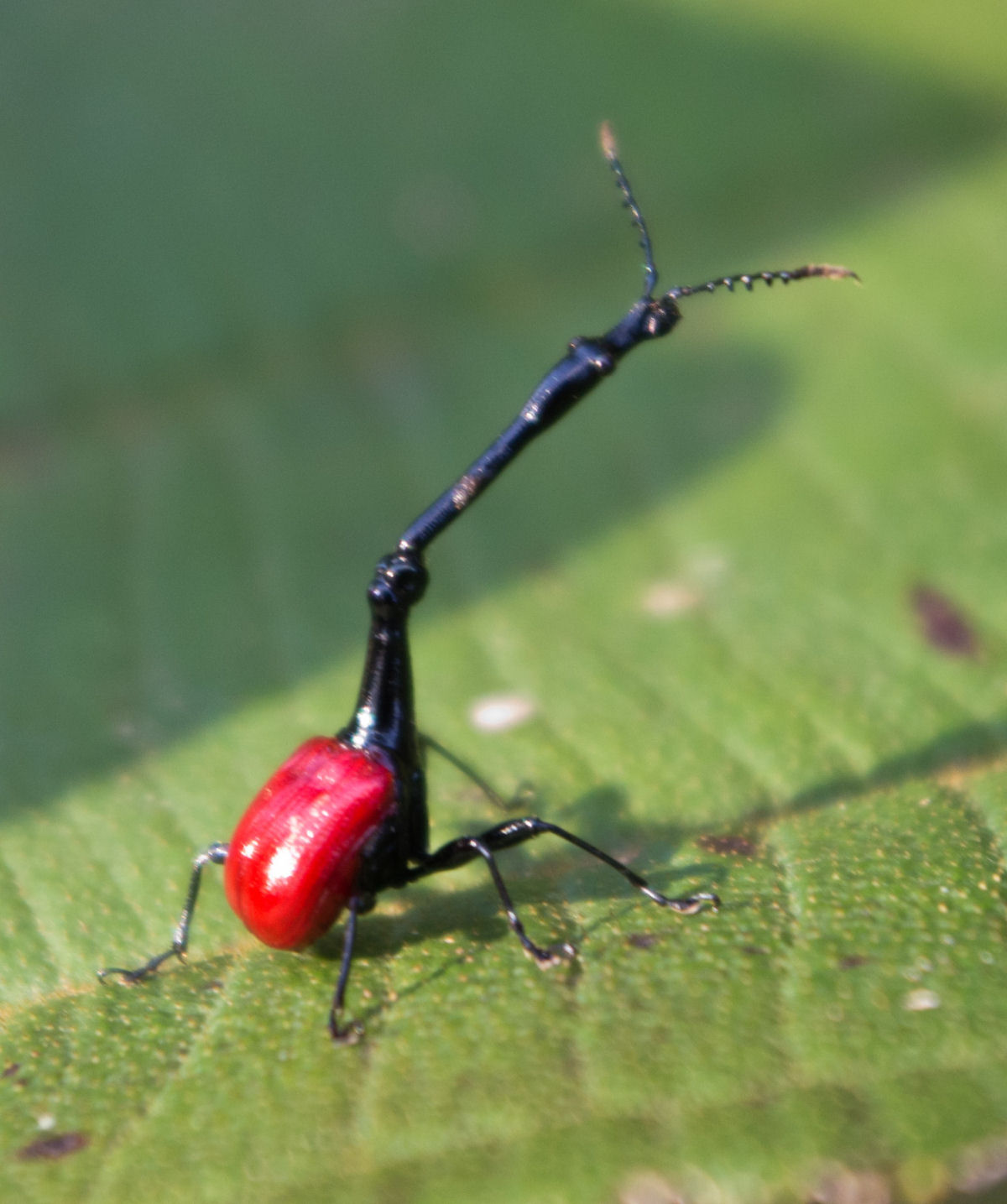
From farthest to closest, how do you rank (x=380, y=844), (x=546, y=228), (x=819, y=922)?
1. (x=546, y=228)
2. (x=380, y=844)
3. (x=819, y=922)

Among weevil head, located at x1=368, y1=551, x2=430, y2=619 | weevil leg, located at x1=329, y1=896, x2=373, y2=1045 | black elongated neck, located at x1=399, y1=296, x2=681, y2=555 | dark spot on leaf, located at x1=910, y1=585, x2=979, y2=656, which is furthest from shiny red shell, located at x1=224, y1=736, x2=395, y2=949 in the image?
dark spot on leaf, located at x1=910, y1=585, x2=979, y2=656

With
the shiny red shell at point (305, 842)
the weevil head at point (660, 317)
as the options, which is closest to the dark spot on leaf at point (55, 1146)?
the shiny red shell at point (305, 842)

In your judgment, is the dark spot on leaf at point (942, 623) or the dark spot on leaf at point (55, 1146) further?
the dark spot on leaf at point (942, 623)

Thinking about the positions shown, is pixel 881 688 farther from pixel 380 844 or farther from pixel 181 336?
pixel 181 336

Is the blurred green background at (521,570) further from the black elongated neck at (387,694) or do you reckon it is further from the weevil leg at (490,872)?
the black elongated neck at (387,694)

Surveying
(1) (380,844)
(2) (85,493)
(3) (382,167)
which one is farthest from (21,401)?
(1) (380,844)

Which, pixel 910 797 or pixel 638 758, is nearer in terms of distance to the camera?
pixel 910 797
